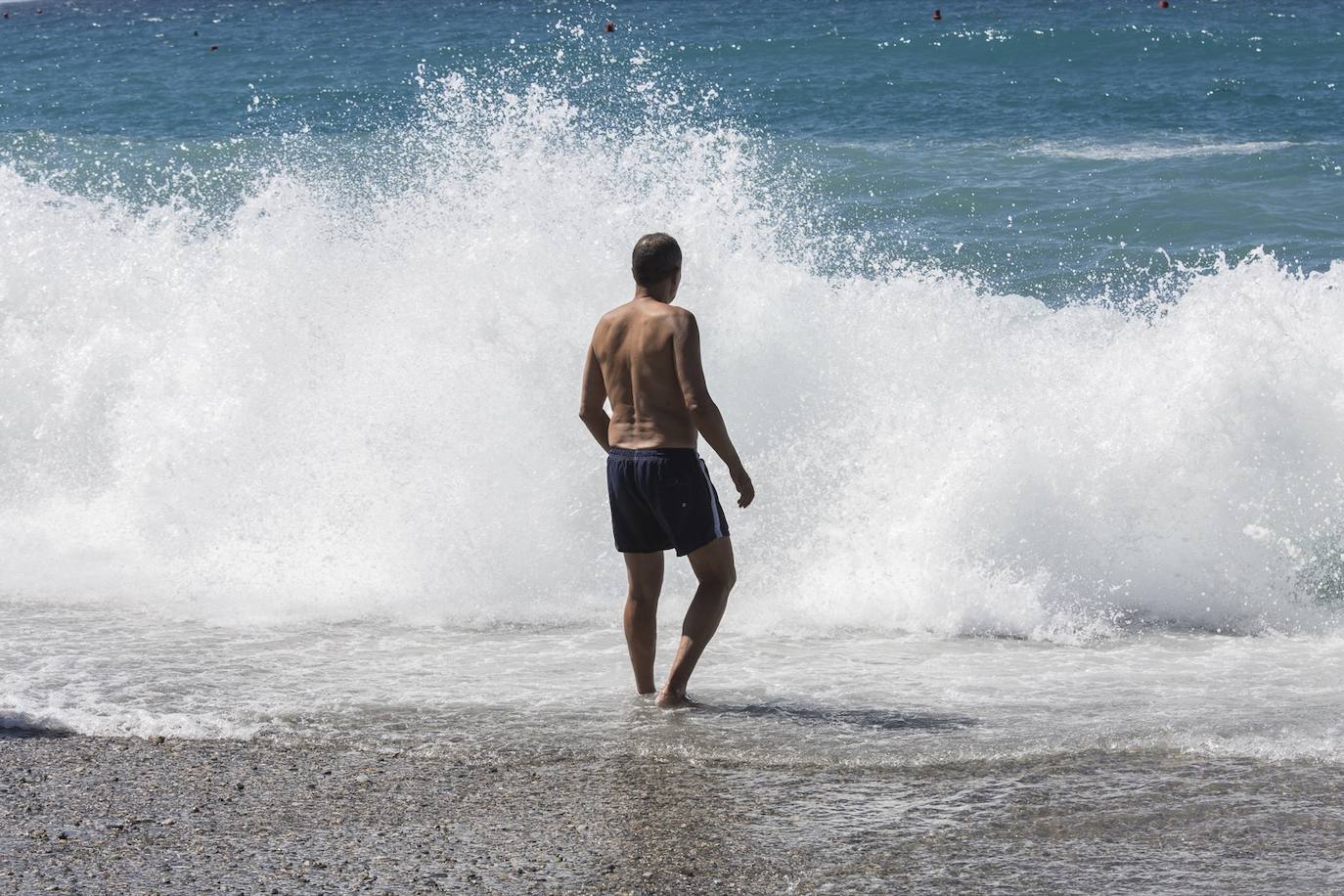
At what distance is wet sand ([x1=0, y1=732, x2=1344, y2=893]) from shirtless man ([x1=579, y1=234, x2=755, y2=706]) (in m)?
0.72

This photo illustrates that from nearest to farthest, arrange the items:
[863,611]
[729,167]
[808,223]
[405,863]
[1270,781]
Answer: [405,863] < [1270,781] < [863,611] < [729,167] < [808,223]

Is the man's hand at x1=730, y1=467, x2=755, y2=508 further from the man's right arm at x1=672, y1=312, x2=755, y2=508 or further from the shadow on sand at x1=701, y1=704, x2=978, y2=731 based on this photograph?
the shadow on sand at x1=701, y1=704, x2=978, y2=731

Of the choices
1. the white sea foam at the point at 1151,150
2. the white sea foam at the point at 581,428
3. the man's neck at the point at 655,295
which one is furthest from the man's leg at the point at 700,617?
the white sea foam at the point at 1151,150

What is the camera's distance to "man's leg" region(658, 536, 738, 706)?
504cm

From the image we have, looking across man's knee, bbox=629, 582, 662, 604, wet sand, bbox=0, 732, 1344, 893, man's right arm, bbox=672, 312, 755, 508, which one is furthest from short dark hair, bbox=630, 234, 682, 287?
wet sand, bbox=0, 732, 1344, 893

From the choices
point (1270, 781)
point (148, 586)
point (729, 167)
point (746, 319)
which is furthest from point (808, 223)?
point (1270, 781)

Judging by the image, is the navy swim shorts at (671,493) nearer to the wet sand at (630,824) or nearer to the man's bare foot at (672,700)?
the man's bare foot at (672,700)

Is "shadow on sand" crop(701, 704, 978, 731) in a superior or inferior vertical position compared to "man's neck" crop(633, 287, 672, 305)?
inferior

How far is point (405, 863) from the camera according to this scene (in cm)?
378

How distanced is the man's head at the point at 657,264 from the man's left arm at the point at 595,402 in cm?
31

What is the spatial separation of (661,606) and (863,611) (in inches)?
33.3

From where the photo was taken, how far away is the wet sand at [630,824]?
145 inches

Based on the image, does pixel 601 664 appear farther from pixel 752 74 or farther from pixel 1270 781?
pixel 752 74

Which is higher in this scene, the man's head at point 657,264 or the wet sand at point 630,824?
the man's head at point 657,264
